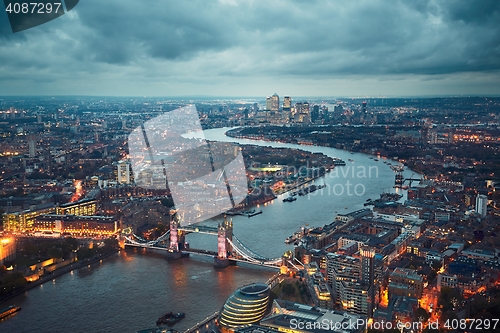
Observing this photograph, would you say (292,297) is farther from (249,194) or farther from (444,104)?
(444,104)

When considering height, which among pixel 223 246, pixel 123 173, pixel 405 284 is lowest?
pixel 405 284

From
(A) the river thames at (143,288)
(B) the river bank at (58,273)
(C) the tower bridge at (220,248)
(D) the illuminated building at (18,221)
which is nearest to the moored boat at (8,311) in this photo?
(A) the river thames at (143,288)

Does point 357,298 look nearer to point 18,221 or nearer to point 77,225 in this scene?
point 77,225

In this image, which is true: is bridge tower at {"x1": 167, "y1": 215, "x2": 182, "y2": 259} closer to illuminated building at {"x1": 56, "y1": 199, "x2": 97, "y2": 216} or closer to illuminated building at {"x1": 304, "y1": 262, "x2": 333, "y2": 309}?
illuminated building at {"x1": 304, "y1": 262, "x2": 333, "y2": 309}

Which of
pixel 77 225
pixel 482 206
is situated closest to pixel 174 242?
pixel 77 225

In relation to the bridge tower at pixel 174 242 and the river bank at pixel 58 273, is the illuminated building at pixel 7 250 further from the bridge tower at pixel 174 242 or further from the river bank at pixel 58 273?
the bridge tower at pixel 174 242

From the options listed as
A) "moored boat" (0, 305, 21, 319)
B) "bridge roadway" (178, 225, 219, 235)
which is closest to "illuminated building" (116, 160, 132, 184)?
"bridge roadway" (178, 225, 219, 235)
